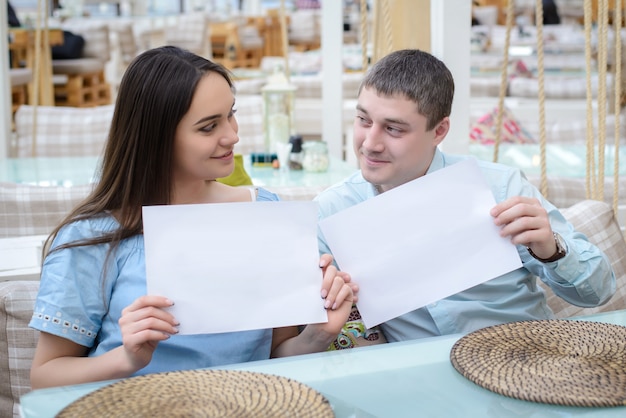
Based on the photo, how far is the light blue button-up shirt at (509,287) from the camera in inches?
54.2

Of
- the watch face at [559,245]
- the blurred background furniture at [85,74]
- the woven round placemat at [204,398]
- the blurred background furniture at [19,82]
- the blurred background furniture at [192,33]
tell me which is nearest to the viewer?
the woven round placemat at [204,398]

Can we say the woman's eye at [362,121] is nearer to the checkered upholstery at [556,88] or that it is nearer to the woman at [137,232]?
the woman at [137,232]

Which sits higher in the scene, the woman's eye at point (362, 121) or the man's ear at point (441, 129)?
the woman's eye at point (362, 121)

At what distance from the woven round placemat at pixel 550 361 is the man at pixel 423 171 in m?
0.26

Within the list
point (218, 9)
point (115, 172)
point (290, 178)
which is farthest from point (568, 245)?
point (218, 9)

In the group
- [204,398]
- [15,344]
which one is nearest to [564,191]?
[15,344]

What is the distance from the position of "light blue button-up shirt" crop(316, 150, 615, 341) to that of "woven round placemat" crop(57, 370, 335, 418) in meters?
0.51

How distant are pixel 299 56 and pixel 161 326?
629cm

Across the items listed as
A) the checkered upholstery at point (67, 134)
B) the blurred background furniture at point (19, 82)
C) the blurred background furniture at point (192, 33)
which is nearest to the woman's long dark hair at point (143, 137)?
the checkered upholstery at point (67, 134)

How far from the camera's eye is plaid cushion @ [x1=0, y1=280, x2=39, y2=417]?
4.66 ft

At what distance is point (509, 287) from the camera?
1.47 meters

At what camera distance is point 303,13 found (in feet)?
37.5

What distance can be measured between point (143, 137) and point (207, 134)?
9 cm

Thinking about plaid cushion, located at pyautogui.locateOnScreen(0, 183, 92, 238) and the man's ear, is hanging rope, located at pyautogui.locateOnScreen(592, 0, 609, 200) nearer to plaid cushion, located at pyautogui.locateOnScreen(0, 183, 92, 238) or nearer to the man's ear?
the man's ear
